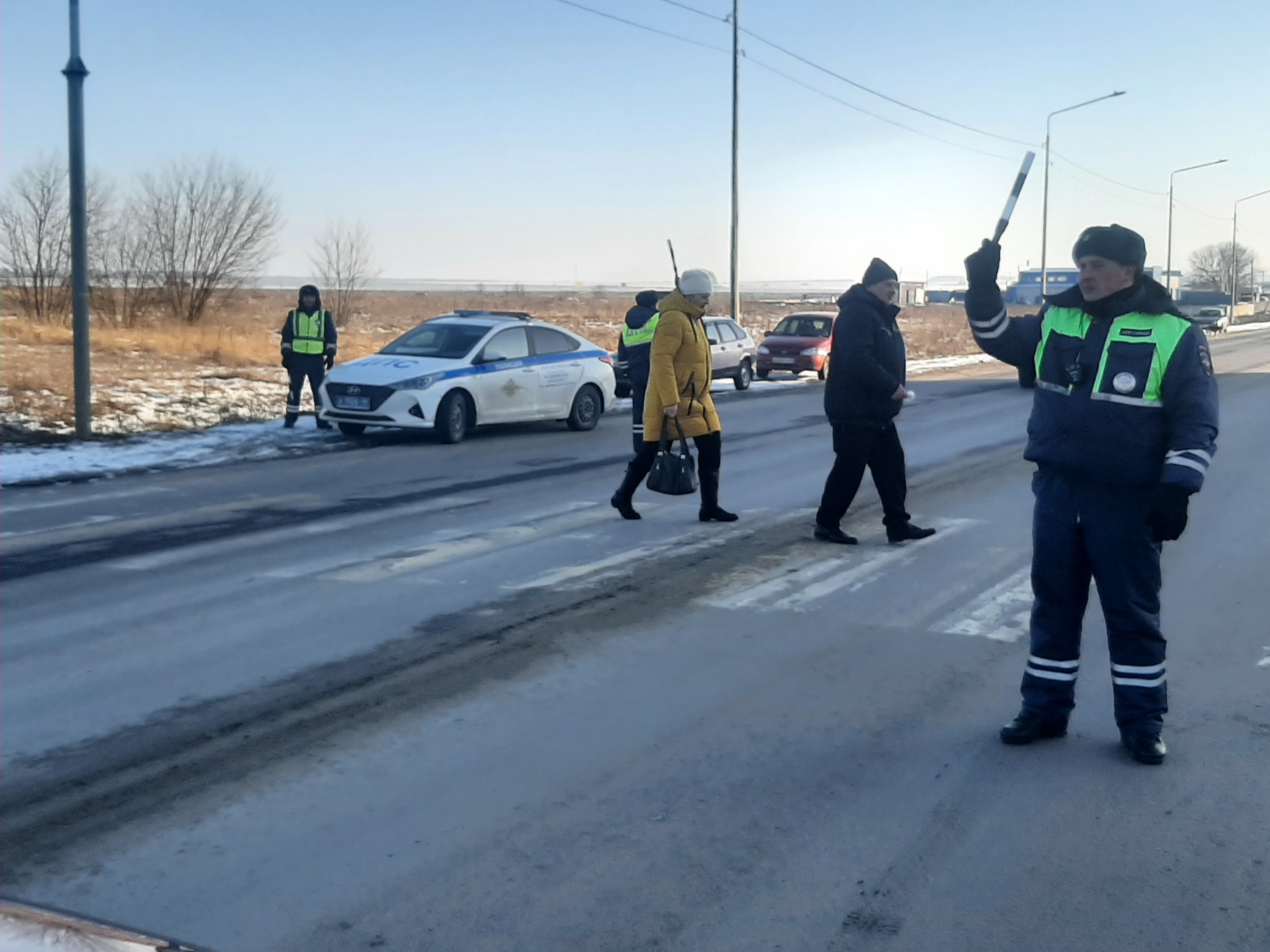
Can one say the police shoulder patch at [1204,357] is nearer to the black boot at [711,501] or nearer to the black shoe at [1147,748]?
the black shoe at [1147,748]

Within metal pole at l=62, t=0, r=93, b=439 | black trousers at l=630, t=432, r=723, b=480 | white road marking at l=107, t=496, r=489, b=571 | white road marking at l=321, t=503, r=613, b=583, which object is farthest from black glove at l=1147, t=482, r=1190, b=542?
metal pole at l=62, t=0, r=93, b=439

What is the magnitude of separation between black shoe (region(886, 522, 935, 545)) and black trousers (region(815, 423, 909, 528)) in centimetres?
3

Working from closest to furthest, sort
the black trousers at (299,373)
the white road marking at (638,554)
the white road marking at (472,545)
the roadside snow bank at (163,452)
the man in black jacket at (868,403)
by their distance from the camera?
the white road marking at (638,554)
the white road marking at (472,545)
the man in black jacket at (868,403)
the roadside snow bank at (163,452)
the black trousers at (299,373)

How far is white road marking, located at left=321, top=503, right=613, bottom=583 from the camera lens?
8.12m

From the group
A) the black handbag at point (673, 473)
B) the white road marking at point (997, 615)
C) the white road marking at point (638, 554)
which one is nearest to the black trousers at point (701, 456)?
the black handbag at point (673, 473)

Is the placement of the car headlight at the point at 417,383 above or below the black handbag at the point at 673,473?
above

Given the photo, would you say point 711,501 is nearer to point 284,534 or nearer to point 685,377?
point 685,377

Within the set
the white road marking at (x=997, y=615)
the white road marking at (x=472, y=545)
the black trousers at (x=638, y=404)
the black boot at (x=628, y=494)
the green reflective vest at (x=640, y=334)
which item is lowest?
the white road marking at (x=997, y=615)

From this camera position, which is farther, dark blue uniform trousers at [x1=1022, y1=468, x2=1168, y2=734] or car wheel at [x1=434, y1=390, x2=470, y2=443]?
car wheel at [x1=434, y1=390, x2=470, y2=443]

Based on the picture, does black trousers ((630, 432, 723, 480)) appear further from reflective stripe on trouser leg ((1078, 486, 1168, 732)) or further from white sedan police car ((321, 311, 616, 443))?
white sedan police car ((321, 311, 616, 443))

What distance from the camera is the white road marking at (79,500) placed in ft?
35.7

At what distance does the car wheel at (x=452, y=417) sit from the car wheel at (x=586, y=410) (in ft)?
6.11

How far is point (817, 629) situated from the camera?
22.1ft

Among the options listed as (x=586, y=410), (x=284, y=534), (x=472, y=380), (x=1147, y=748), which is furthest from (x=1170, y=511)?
(x=586, y=410)
